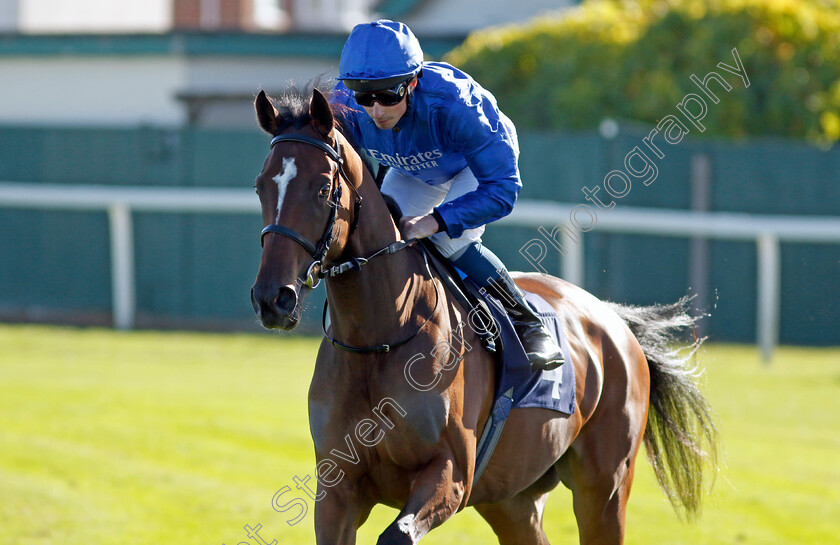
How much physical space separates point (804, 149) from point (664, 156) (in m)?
1.34

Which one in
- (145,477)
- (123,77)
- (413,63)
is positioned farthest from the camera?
(123,77)

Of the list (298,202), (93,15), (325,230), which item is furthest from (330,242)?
(93,15)

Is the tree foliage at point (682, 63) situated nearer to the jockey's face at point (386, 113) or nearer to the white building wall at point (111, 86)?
the white building wall at point (111, 86)

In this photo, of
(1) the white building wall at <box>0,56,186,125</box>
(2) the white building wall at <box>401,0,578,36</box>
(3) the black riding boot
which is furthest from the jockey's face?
(2) the white building wall at <box>401,0,578,36</box>

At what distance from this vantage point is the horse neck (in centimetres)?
353

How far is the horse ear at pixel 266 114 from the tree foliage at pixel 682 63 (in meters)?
8.16

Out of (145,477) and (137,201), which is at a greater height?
(137,201)

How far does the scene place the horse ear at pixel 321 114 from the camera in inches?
130

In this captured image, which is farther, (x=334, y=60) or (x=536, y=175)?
(x=334, y=60)

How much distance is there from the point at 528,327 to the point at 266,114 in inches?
50.8

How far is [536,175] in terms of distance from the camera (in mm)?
11625

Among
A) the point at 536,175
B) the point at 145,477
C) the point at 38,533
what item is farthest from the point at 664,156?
the point at 38,533

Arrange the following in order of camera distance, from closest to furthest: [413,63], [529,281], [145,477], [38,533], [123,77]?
1. [413,63]
2. [529,281]
3. [38,533]
4. [145,477]
5. [123,77]

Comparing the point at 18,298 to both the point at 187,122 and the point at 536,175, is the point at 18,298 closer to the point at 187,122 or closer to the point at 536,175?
the point at 187,122
